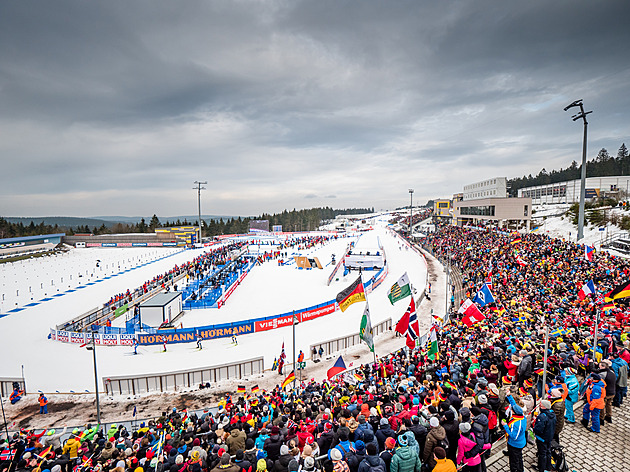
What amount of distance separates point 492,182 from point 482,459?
60.0 metres

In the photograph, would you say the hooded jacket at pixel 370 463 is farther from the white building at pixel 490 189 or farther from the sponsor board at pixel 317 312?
the white building at pixel 490 189

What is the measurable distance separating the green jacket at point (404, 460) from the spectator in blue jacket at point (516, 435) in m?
1.80

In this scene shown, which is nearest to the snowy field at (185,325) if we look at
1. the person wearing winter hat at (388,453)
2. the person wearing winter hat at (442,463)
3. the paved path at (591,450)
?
the person wearing winter hat at (388,453)

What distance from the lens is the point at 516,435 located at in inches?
193

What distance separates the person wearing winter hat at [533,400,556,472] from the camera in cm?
498

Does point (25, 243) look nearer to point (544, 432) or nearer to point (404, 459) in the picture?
point (404, 459)

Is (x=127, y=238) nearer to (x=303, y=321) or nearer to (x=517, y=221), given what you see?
(x=303, y=321)

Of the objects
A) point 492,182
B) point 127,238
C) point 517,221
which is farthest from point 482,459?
point 127,238

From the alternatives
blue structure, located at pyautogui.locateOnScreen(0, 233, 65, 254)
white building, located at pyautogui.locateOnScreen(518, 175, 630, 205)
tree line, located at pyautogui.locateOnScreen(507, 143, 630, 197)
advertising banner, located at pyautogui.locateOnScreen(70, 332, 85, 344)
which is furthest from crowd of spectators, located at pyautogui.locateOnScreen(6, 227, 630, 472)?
tree line, located at pyautogui.locateOnScreen(507, 143, 630, 197)

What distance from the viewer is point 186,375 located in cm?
1283

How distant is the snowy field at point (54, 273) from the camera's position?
95.3 feet

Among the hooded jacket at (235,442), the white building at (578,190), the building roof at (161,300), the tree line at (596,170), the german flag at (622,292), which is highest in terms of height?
the tree line at (596,170)

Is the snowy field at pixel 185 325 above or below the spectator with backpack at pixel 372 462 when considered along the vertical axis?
below

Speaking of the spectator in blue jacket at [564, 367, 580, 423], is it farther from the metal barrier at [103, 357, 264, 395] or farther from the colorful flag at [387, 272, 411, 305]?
the metal barrier at [103, 357, 264, 395]
